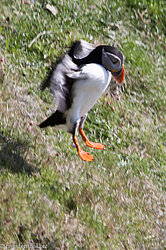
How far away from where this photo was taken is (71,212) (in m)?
4.57

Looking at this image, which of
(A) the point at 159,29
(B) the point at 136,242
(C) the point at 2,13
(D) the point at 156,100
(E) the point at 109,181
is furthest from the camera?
(A) the point at 159,29

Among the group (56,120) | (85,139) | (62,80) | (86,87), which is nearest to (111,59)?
(86,87)

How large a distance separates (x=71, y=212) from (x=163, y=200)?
166cm

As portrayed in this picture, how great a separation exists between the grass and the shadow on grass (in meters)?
0.01

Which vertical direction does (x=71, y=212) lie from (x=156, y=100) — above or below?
above

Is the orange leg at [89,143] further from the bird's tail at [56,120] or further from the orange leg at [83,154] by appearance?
the bird's tail at [56,120]

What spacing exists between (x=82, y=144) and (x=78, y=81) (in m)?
1.14

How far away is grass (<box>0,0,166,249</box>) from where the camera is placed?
14.2 ft

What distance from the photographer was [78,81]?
5.09 m

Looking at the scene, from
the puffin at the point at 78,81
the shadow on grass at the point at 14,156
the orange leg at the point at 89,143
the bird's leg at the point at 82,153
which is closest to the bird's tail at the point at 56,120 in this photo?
the puffin at the point at 78,81

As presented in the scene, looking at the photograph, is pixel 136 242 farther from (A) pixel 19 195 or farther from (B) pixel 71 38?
(B) pixel 71 38

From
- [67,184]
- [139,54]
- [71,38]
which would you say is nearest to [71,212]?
[67,184]

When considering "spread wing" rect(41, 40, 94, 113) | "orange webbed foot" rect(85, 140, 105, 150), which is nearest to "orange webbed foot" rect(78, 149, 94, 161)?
"orange webbed foot" rect(85, 140, 105, 150)

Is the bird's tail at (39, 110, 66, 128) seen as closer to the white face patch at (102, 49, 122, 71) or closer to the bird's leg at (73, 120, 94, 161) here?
the bird's leg at (73, 120, 94, 161)
